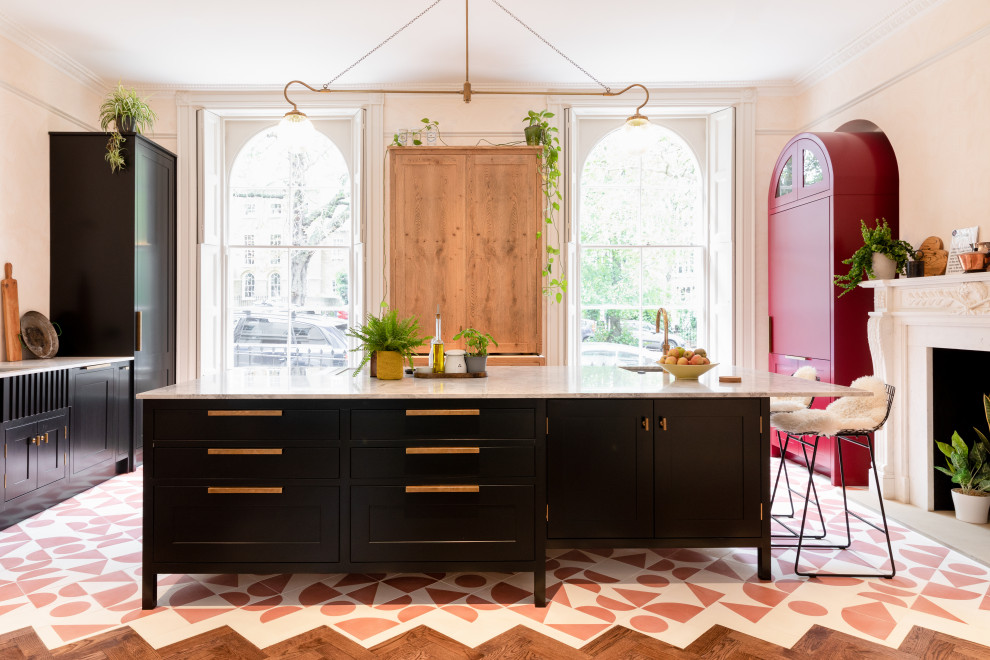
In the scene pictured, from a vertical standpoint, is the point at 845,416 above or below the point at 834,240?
below

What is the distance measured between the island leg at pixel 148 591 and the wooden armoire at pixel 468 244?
9.61ft

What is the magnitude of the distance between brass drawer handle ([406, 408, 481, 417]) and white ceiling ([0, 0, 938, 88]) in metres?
3.04

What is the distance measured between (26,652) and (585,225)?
16.7 feet

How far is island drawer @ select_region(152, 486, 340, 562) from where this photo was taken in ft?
8.61

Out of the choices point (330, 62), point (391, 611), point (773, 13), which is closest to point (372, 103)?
point (330, 62)

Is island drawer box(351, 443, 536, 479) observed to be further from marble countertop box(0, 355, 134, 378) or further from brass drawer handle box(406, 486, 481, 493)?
marble countertop box(0, 355, 134, 378)

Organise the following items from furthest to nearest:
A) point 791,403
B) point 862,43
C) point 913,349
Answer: point 862,43, point 913,349, point 791,403

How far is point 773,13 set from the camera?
4.39 meters

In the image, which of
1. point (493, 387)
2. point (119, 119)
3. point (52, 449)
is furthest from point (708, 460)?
point (119, 119)

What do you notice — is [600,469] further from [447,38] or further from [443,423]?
[447,38]

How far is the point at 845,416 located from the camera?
10.3 feet

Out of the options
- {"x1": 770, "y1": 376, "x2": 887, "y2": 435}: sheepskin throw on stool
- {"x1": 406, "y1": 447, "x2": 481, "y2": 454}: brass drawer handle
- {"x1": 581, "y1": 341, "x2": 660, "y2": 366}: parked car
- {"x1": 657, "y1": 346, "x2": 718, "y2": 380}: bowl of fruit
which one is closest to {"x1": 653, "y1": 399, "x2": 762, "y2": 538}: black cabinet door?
{"x1": 657, "y1": 346, "x2": 718, "y2": 380}: bowl of fruit

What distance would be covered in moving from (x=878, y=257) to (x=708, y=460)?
95.0 inches

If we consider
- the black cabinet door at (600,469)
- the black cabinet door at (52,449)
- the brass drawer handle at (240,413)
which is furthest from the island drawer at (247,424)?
the black cabinet door at (52,449)
